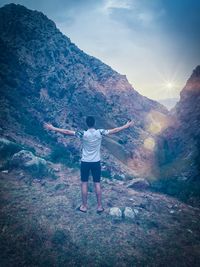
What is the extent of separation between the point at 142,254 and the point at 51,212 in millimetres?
2417

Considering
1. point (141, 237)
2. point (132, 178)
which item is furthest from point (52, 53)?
point (141, 237)

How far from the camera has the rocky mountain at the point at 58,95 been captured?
31.6 feet

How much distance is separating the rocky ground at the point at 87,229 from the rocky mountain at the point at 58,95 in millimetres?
2384

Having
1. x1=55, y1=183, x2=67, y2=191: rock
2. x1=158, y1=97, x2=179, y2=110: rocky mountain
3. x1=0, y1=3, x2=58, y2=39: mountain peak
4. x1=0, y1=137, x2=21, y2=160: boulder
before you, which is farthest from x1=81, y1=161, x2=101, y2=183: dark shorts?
x1=158, y1=97, x2=179, y2=110: rocky mountain

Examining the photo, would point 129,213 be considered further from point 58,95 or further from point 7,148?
point 58,95

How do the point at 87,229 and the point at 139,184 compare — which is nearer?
the point at 87,229

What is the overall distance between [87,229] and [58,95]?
7.81m

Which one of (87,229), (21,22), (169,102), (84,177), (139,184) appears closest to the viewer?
(87,229)

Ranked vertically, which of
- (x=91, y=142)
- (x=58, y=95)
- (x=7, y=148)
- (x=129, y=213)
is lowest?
(x=129, y=213)

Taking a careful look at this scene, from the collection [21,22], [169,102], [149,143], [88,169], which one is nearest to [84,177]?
[88,169]

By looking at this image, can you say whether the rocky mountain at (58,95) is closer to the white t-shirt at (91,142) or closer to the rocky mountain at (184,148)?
the rocky mountain at (184,148)

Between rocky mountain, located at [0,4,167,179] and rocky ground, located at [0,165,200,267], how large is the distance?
2.38 m

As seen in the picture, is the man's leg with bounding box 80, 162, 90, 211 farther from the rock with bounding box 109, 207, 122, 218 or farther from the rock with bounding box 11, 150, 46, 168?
the rock with bounding box 11, 150, 46, 168

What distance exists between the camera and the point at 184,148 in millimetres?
9570
